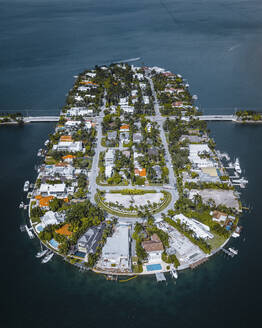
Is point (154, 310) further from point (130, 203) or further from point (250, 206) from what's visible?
point (250, 206)

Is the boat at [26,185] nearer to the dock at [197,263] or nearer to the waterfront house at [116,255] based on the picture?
the waterfront house at [116,255]

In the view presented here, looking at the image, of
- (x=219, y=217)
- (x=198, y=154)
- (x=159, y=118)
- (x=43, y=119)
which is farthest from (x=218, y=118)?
(x=43, y=119)

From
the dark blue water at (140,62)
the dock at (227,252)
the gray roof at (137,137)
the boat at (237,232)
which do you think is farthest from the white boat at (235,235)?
the gray roof at (137,137)

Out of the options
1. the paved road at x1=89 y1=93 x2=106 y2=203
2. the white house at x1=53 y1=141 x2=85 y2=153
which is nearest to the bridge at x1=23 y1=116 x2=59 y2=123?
the paved road at x1=89 y1=93 x2=106 y2=203

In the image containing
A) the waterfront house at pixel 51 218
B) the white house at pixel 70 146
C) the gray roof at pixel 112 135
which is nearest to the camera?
the waterfront house at pixel 51 218

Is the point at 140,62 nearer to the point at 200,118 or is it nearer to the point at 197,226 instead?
the point at 200,118

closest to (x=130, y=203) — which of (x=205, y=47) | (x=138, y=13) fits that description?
(x=205, y=47)
